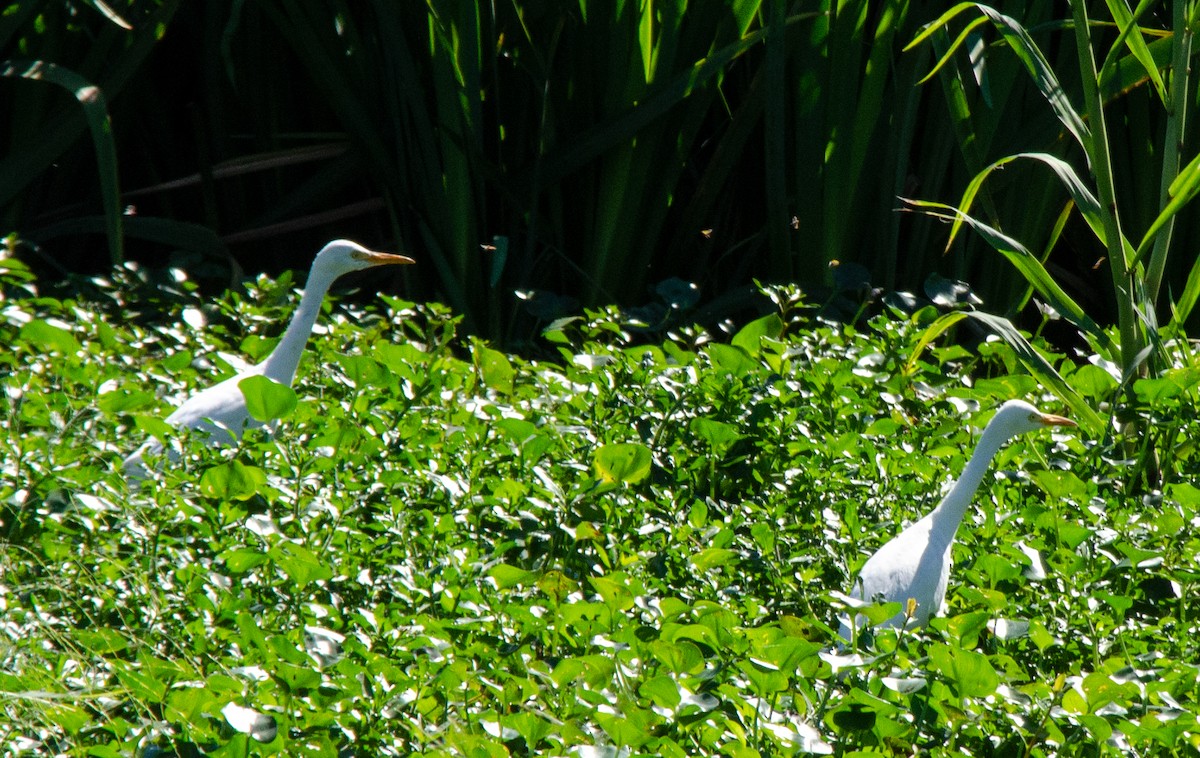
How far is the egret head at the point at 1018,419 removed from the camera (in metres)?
2.78

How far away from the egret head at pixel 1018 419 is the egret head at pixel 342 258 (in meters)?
1.60

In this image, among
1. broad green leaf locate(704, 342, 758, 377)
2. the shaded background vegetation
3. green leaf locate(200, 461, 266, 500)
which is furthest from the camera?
the shaded background vegetation

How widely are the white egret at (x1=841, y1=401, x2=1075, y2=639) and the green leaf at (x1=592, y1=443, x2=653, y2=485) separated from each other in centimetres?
45

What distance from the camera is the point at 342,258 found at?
3.49 metres

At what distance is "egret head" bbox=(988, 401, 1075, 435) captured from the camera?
2.78 m

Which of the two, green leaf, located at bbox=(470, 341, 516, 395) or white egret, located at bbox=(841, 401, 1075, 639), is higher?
white egret, located at bbox=(841, 401, 1075, 639)

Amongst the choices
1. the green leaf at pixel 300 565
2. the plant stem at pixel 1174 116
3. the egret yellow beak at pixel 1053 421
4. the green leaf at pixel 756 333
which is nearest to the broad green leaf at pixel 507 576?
the green leaf at pixel 300 565

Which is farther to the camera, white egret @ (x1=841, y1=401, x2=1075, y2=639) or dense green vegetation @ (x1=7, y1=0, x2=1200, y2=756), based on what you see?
white egret @ (x1=841, y1=401, x2=1075, y2=639)

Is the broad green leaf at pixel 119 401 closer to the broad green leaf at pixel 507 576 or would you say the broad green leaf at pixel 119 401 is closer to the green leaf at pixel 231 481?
the green leaf at pixel 231 481

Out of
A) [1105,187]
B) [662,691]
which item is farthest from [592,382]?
[662,691]

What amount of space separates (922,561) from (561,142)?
219cm

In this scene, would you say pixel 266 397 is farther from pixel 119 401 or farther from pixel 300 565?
pixel 300 565

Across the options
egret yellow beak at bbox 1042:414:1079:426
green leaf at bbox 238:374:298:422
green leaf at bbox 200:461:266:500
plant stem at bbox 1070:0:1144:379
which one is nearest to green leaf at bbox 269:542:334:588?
green leaf at bbox 200:461:266:500

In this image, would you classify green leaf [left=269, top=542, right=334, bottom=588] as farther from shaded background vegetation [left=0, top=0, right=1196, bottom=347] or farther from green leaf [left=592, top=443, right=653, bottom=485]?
shaded background vegetation [left=0, top=0, right=1196, bottom=347]
